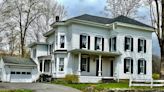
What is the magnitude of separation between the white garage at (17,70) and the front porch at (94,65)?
19.0 feet

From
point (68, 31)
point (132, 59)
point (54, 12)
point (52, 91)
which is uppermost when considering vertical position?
point (54, 12)

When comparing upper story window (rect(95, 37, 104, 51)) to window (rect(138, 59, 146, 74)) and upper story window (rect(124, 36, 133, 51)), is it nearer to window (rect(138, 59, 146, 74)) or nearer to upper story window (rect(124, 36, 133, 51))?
upper story window (rect(124, 36, 133, 51))

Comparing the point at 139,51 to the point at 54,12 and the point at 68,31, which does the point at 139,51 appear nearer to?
the point at 68,31

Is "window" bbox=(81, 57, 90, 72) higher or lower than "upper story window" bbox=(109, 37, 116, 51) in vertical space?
lower

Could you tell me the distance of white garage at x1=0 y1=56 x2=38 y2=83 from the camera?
32.8 meters

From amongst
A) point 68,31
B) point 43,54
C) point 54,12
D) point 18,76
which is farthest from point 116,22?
point 54,12

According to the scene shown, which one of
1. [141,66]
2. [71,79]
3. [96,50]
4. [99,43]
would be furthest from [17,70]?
[141,66]

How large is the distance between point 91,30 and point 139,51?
7.15m

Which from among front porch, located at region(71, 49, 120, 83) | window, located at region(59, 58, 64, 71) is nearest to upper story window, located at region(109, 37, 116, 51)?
front porch, located at region(71, 49, 120, 83)

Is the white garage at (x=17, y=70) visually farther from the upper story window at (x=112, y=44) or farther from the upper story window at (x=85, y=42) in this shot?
the upper story window at (x=112, y=44)

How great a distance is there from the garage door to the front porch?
6.08 metres

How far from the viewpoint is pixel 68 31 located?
3278 cm

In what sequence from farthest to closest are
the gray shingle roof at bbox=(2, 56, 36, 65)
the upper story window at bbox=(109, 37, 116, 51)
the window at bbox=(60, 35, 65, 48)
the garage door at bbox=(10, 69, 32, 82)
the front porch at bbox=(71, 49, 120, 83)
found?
the upper story window at bbox=(109, 37, 116, 51) → the gray shingle roof at bbox=(2, 56, 36, 65) → the garage door at bbox=(10, 69, 32, 82) → the window at bbox=(60, 35, 65, 48) → the front porch at bbox=(71, 49, 120, 83)

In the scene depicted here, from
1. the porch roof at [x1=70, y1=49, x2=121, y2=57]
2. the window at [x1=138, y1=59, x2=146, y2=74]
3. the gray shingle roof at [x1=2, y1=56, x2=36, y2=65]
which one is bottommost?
the window at [x1=138, y1=59, x2=146, y2=74]
